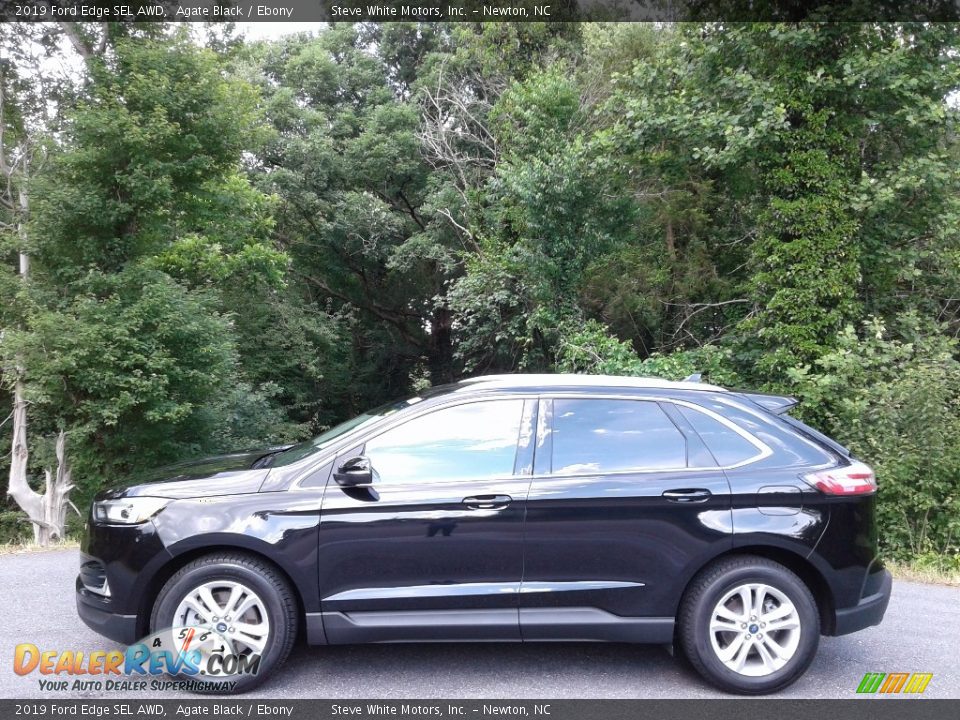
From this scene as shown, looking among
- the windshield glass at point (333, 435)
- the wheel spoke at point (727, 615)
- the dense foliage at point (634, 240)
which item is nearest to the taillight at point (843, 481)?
the wheel spoke at point (727, 615)

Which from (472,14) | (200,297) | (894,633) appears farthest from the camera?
(472,14)

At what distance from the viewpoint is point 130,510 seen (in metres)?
4.06

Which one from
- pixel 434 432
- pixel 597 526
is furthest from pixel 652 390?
pixel 434 432

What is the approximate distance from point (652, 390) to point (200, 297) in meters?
9.41

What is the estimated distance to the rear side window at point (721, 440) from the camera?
13.6 ft

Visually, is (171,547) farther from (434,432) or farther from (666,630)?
(666,630)

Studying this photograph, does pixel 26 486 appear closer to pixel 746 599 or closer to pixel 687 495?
pixel 687 495

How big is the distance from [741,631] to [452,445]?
188 centimetres

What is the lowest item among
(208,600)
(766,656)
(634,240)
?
(766,656)

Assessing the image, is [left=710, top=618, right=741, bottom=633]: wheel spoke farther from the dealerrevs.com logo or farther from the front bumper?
the front bumper

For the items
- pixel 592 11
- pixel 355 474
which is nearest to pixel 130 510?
pixel 355 474

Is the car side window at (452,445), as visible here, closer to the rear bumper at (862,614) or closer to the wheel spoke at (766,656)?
the wheel spoke at (766,656)

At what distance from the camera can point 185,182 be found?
1136 cm

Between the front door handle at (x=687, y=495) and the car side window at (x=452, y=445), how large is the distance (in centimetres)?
89
